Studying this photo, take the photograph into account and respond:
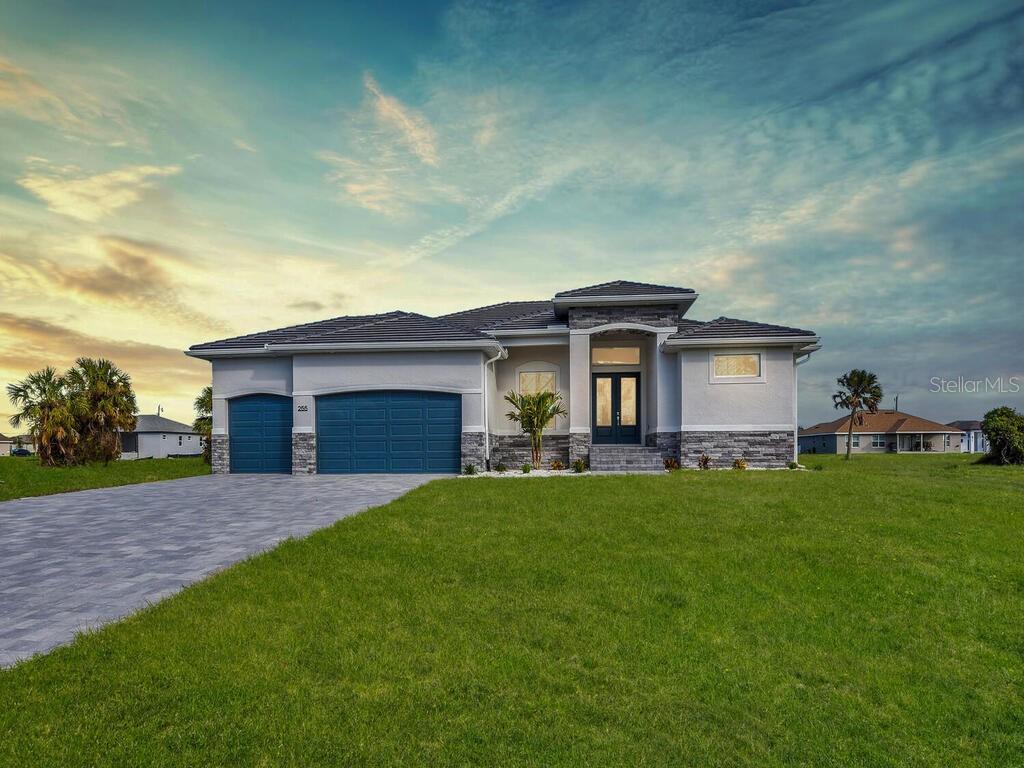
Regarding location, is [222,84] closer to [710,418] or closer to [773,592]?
[773,592]

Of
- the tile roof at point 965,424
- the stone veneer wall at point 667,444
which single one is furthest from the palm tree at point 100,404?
the tile roof at point 965,424

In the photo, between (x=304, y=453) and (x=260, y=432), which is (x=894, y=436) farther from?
(x=260, y=432)

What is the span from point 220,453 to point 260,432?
1676mm

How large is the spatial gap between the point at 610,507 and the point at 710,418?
9633 millimetres

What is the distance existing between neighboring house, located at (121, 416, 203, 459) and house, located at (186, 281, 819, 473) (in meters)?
36.9

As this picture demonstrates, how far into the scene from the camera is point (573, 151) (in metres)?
15.8

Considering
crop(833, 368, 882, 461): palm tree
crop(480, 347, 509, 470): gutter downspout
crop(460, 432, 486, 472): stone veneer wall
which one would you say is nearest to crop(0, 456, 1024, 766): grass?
crop(460, 432, 486, 472): stone veneer wall

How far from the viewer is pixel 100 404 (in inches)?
995

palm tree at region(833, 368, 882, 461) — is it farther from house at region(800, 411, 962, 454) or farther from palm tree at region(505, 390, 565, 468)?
palm tree at region(505, 390, 565, 468)

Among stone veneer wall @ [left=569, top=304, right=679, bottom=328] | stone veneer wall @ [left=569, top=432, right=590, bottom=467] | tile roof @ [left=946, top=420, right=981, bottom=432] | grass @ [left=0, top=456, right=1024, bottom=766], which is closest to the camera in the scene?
grass @ [left=0, top=456, right=1024, bottom=766]

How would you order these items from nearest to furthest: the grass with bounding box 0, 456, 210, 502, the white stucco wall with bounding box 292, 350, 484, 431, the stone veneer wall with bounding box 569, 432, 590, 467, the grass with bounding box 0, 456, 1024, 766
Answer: the grass with bounding box 0, 456, 1024, 766
the grass with bounding box 0, 456, 210, 502
the white stucco wall with bounding box 292, 350, 484, 431
the stone veneer wall with bounding box 569, 432, 590, 467

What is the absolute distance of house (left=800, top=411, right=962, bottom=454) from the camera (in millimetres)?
54375

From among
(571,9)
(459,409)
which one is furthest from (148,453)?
(571,9)

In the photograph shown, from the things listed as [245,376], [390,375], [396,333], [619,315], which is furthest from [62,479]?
[619,315]
